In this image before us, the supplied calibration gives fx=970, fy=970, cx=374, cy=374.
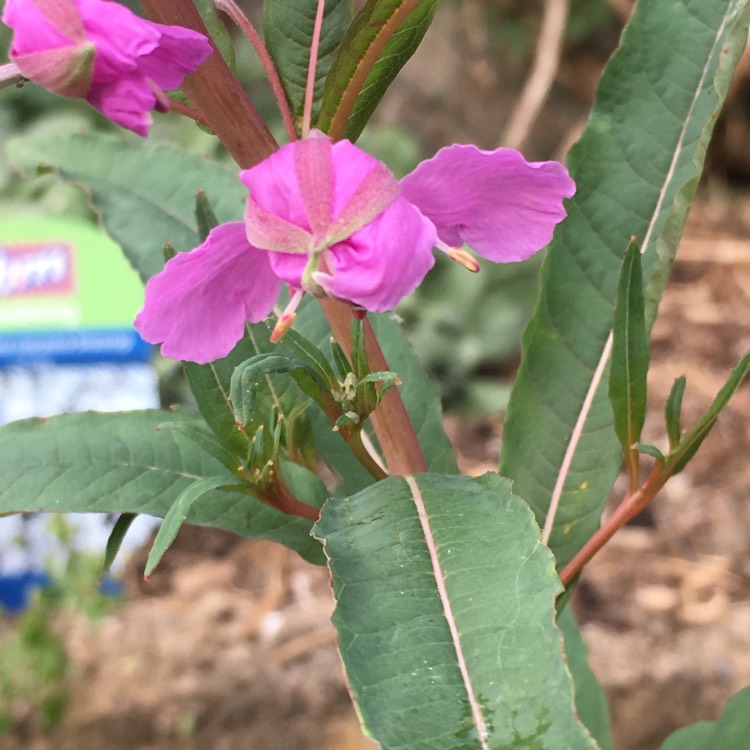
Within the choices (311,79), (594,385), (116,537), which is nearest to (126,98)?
(311,79)

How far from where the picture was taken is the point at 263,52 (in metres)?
0.48

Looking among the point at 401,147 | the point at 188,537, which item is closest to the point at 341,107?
the point at 188,537

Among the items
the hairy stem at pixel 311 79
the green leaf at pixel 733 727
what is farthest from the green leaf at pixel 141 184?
the green leaf at pixel 733 727

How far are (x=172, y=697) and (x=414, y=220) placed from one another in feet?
3.81

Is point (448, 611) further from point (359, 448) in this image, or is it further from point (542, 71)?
point (542, 71)

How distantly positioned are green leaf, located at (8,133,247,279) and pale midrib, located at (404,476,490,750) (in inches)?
12.1

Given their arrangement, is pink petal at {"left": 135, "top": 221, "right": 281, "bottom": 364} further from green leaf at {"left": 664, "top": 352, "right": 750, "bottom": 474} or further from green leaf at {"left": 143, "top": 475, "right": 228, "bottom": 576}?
green leaf at {"left": 664, "top": 352, "right": 750, "bottom": 474}

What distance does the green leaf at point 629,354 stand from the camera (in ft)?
1.58

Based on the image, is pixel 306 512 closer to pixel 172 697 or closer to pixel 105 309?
pixel 172 697

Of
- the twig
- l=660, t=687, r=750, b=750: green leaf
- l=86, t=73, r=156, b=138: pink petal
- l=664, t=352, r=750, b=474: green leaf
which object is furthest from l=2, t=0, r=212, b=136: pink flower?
the twig

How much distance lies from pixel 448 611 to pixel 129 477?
0.81 ft

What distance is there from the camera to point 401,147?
243 centimetres

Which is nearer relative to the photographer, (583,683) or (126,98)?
(126,98)

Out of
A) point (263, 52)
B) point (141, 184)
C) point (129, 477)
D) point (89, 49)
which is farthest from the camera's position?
point (141, 184)
